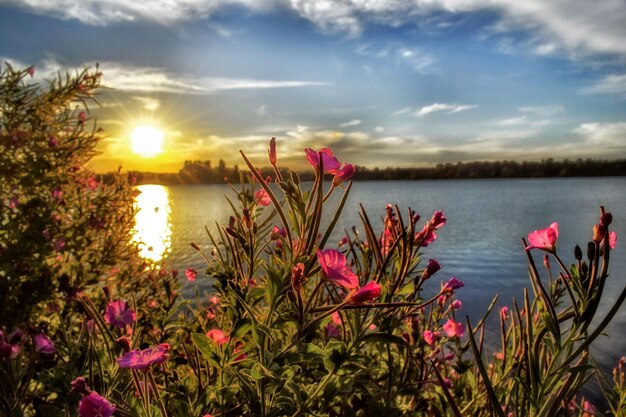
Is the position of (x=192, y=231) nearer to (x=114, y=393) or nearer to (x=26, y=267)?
(x=26, y=267)

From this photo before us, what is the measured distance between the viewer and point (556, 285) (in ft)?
6.06

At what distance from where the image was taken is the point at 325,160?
3.36 ft

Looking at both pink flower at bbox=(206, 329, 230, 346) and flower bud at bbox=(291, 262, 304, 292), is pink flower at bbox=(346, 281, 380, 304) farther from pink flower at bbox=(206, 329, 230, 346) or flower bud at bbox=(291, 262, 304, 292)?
pink flower at bbox=(206, 329, 230, 346)

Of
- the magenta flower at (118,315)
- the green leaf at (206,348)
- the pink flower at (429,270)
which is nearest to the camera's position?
the green leaf at (206,348)

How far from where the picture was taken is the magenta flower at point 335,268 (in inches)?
33.5

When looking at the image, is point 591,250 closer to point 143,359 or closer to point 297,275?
point 297,275

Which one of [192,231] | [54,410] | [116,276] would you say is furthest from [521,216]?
[54,410]

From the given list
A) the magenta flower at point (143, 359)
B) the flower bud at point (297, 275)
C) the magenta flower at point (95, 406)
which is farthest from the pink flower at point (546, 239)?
the magenta flower at point (95, 406)

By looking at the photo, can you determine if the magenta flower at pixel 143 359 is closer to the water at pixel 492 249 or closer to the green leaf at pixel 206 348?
the green leaf at pixel 206 348

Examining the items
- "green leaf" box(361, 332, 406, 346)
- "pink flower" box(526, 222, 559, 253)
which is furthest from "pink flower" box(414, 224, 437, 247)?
"green leaf" box(361, 332, 406, 346)

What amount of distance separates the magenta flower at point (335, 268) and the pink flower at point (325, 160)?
21cm

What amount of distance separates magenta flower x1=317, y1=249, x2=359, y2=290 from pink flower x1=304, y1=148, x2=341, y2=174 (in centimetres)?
21

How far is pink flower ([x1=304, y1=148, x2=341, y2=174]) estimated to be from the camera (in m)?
0.96

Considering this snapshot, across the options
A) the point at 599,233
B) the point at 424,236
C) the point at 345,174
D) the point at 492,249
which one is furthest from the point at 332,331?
the point at 492,249
